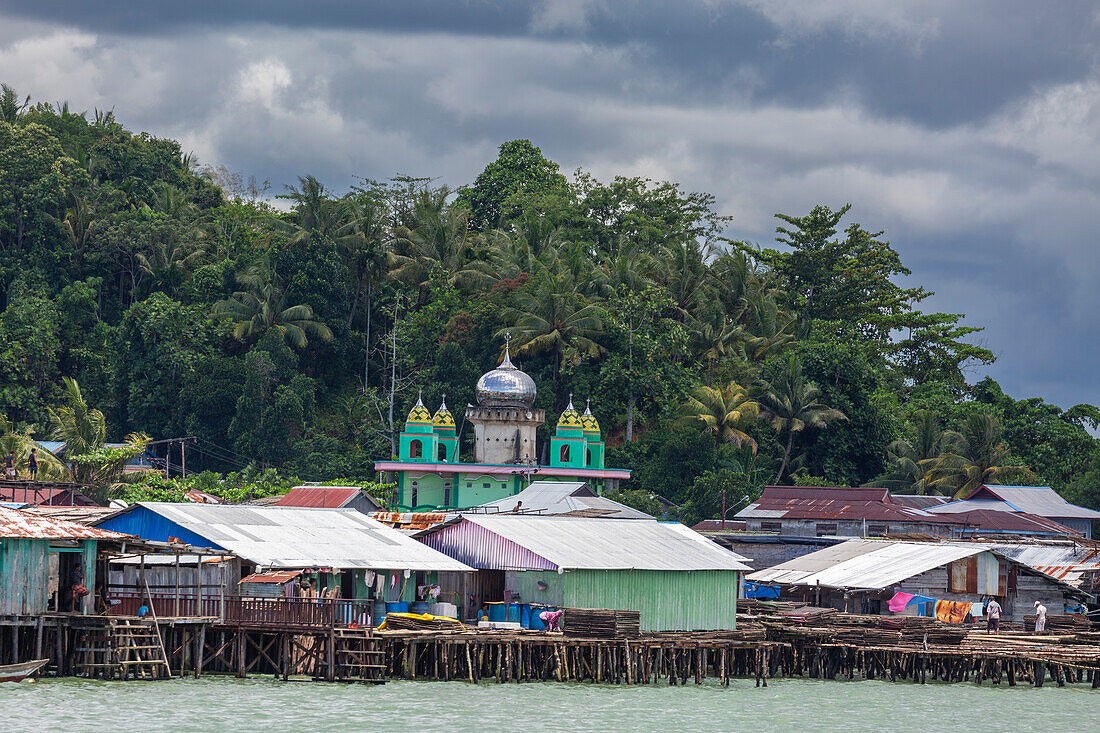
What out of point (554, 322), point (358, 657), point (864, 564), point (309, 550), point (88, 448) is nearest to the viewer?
point (358, 657)

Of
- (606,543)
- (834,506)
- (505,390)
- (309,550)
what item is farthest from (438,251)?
(309,550)

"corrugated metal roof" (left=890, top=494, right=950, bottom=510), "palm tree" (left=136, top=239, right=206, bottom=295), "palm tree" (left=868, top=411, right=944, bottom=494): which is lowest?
"corrugated metal roof" (left=890, top=494, right=950, bottom=510)

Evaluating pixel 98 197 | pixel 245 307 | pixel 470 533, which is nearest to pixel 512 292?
pixel 245 307

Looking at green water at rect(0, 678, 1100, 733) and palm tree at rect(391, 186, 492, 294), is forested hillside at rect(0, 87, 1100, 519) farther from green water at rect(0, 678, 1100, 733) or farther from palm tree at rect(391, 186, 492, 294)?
green water at rect(0, 678, 1100, 733)

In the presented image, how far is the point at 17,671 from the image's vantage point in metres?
36.8

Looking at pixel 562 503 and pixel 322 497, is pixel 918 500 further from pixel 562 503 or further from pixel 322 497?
pixel 322 497

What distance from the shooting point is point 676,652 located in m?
45.2

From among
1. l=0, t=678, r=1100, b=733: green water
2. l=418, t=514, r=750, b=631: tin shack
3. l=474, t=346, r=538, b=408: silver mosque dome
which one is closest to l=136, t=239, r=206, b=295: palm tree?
l=474, t=346, r=538, b=408: silver mosque dome

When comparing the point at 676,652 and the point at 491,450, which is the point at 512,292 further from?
the point at 676,652

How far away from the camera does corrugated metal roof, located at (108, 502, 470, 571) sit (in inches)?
1702

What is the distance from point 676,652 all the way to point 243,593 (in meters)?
11.8

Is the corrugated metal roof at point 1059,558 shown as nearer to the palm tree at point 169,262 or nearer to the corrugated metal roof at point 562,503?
Answer: the corrugated metal roof at point 562,503

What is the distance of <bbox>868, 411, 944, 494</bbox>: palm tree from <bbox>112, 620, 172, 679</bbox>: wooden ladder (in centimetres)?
5912

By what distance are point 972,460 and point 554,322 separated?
2421 cm
